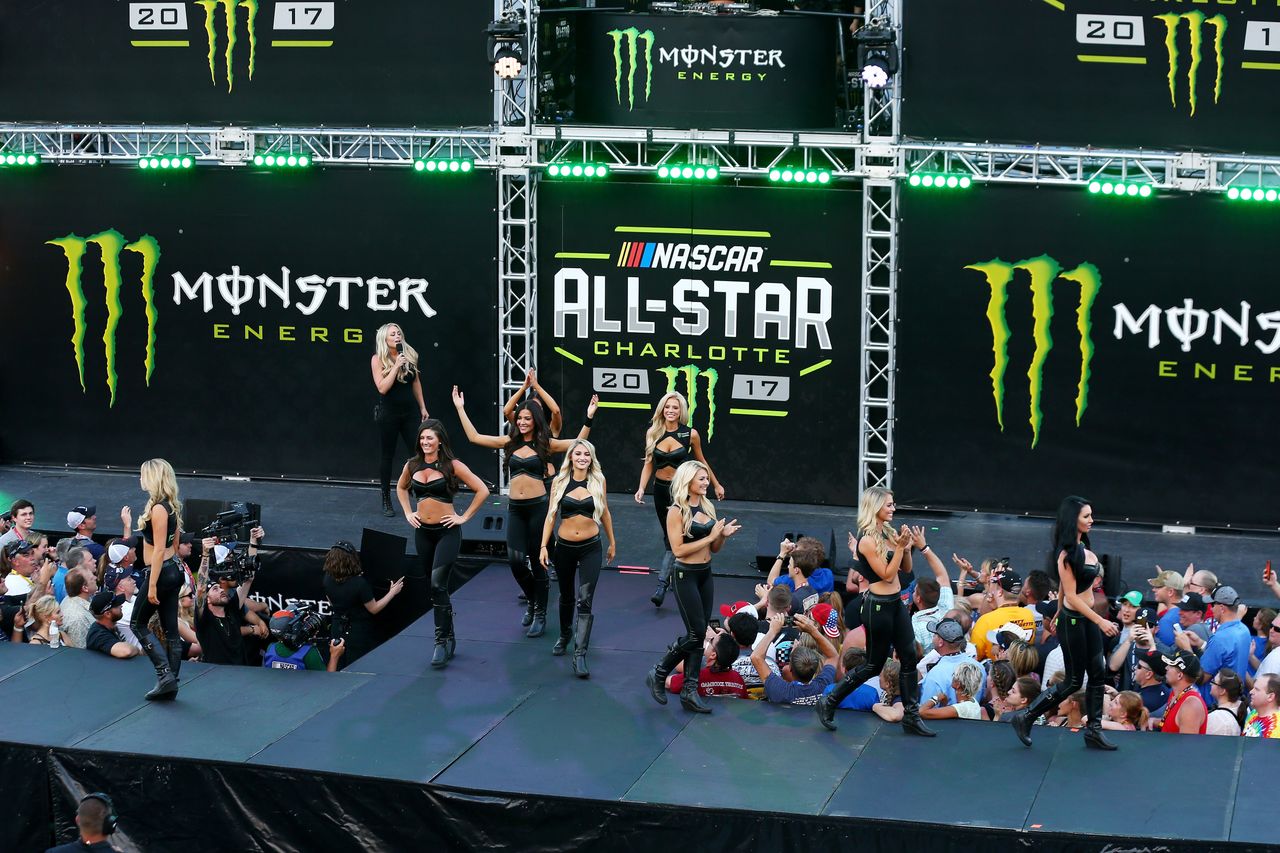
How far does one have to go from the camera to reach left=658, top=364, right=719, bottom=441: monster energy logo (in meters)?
15.4

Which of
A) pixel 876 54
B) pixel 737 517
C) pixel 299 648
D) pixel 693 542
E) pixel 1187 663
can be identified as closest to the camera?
pixel 1187 663

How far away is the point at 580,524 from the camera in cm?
1066

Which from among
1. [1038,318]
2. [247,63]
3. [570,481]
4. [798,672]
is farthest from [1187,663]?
[247,63]

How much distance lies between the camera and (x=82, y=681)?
35.6ft

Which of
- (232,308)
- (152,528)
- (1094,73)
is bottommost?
(152,528)

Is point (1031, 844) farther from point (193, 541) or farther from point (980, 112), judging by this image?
point (980, 112)

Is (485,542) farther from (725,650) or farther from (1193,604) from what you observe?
(1193,604)

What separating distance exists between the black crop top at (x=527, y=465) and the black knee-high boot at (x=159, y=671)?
260 centimetres

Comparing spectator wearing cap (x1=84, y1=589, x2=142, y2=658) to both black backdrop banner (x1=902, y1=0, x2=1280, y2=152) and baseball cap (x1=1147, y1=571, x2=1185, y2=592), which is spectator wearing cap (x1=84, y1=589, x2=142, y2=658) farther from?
black backdrop banner (x1=902, y1=0, x2=1280, y2=152)

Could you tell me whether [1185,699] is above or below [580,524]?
below

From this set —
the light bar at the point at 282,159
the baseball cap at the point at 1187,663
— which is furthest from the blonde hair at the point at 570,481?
the light bar at the point at 282,159

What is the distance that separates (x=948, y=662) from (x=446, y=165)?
7.39 meters

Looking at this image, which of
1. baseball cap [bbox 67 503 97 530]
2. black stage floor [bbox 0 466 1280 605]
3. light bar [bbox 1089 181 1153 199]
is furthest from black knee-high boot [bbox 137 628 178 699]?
light bar [bbox 1089 181 1153 199]

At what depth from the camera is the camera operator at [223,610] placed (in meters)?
12.0
